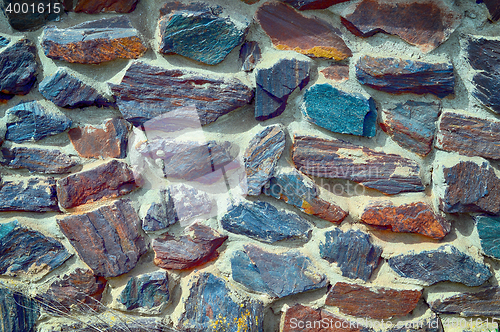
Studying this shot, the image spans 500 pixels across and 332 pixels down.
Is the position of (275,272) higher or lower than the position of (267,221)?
lower

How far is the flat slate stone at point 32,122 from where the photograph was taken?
0.95 meters

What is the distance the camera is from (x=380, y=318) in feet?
3.21

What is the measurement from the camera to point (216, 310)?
968 mm

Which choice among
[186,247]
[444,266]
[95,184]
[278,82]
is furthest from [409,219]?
[95,184]

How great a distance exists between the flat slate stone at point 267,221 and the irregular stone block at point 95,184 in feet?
0.98

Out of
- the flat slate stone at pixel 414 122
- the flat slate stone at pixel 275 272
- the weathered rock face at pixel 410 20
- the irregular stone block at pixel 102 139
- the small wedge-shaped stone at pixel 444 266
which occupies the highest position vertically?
the weathered rock face at pixel 410 20

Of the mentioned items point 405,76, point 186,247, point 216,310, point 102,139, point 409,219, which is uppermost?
point 405,76

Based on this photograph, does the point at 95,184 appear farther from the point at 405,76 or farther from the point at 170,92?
the point at 405,76

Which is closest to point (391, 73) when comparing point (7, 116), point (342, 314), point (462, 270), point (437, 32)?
point (437, 32)

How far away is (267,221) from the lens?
38.3 inches

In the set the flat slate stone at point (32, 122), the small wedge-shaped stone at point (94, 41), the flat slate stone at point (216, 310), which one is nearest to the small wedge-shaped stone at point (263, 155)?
the flat slate stone at point (216, 310)

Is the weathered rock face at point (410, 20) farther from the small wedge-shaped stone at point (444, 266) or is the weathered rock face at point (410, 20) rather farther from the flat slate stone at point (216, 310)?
the flat slate stone at point (216, 310)

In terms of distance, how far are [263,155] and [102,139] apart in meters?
0.44

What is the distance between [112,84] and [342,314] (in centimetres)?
89
